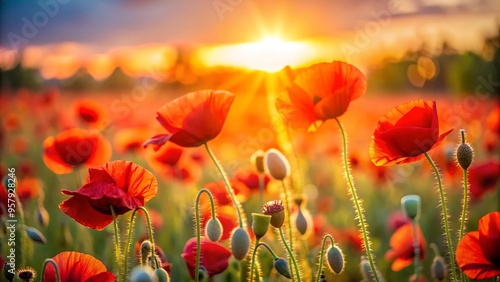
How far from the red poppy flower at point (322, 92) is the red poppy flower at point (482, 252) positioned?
17.6 inches

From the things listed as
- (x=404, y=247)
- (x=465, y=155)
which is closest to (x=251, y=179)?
(x=404, y=247)

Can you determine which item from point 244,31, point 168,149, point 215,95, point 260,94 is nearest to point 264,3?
point 244,31

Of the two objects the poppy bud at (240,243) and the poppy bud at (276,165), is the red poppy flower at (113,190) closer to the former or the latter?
the poppy bud at (240,243)

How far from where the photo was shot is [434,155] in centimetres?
379

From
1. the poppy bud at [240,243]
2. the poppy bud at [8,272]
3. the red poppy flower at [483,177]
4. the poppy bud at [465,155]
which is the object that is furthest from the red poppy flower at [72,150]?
the red poppy flower at [483,177]

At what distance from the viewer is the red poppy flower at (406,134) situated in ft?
4.63

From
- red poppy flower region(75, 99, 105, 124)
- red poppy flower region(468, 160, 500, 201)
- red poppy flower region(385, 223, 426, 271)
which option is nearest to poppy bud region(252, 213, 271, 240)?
red poppy flower region(385, 223, 426, 271)

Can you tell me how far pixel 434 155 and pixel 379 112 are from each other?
90.7 inches

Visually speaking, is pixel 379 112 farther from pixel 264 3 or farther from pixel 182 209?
pixel 182 209

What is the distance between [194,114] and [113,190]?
0.94 feet

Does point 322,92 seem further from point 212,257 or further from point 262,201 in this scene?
point 262,201

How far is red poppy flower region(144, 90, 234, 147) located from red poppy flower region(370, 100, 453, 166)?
1.27ft

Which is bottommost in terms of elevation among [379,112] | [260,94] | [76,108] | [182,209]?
[182,209]

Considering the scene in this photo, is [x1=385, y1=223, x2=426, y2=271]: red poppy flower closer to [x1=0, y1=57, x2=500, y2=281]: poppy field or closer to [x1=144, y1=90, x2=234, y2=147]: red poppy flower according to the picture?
[x1=0, y1=57, x2=500, y2=281]: poppy field
